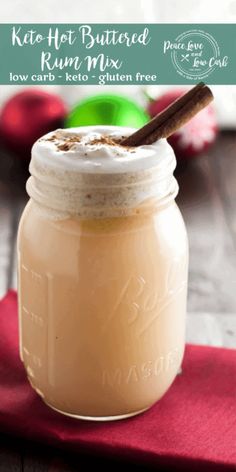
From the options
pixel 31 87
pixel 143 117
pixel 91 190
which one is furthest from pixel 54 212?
pixel 31 87

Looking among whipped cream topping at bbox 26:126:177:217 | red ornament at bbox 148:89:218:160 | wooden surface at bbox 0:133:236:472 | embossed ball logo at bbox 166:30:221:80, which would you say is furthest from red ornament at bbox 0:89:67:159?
whipped cream topping at bbox 26:126:177:217

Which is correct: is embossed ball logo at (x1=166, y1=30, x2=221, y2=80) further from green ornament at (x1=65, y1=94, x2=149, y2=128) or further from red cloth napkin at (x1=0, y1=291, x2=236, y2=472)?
red cloth napkin at (x1=0, y1=291, x2=236, y2=472)

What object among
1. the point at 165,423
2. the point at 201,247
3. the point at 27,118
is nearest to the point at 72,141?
the point at 165,423

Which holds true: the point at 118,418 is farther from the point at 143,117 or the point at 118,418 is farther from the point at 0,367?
the point at 143,117

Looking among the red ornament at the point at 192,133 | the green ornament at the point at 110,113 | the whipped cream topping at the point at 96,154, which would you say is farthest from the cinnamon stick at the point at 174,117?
the red ornament at the point at 192,133

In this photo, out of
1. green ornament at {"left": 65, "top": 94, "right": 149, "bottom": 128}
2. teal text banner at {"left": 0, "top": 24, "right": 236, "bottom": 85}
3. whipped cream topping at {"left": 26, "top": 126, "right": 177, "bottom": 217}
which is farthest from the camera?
green ornament at {"left": 65, "top": 94, "right": 149, "bottom": 128}

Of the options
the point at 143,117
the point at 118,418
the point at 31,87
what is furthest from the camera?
the point at 31,87
